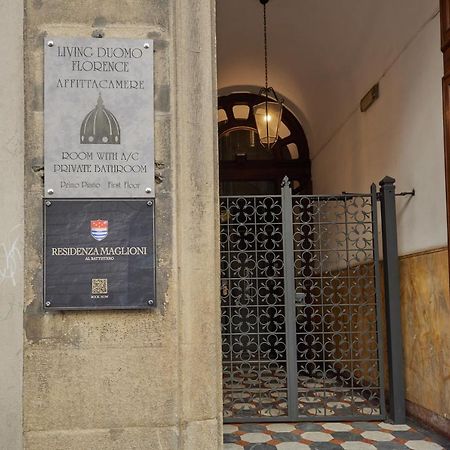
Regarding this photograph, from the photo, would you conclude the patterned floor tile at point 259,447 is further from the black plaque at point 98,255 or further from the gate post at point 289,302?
the black plaque at point 98,255

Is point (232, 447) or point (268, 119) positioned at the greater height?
point (268, 119)

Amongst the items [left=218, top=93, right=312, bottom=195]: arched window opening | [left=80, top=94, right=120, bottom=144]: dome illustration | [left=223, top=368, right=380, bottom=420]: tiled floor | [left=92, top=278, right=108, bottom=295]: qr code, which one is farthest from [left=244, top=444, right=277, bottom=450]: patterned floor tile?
[left=218, top=93, right=312, bottom=195]: arched window opening

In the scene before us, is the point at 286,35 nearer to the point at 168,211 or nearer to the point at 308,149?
the point at 308,149

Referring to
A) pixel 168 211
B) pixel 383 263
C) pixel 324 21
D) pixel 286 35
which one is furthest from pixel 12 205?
pixel 286 35

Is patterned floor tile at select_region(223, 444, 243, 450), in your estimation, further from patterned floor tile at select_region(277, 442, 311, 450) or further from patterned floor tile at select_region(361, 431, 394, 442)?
patterned floor tile at select_region(361, 431, 394, 442)

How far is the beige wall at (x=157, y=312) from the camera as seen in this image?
3648 mm

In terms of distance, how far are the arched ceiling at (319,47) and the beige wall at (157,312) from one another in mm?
2804

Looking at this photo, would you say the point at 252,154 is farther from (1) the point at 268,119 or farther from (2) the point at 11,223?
(2) the point at 11,223

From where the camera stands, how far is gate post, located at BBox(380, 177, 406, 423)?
6.01m

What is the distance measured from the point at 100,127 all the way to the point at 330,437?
138 inches

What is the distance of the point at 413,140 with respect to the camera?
6113mm

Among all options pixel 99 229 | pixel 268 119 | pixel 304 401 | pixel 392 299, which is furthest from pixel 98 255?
pixel 268 119

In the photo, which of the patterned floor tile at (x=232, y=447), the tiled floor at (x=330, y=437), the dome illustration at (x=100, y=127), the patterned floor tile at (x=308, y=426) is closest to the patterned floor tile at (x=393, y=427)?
the tiled floor at (x=330, y=437)

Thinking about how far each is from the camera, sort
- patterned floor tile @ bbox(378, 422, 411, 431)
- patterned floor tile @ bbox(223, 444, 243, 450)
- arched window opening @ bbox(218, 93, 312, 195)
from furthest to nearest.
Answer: arched window opening @ bbox(218, 93, 312, 195)
patterned floor tile @ bbox(378, 422, 411, 431)
patterned floor tile @ bbox(223, 444, 243, 450)
